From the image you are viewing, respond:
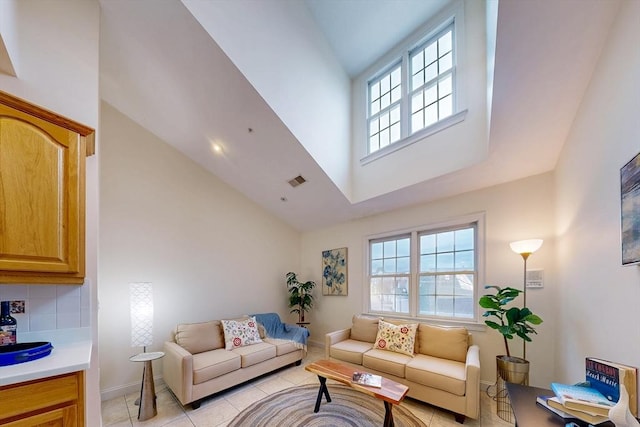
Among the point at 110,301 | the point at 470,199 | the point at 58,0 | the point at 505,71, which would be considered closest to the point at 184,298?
the point at 110,301

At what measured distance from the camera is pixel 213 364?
2.89 m

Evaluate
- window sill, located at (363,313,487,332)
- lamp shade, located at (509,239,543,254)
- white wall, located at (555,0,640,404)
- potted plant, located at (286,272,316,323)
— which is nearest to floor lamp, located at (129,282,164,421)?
potted plant, located at (286,272,316,323)

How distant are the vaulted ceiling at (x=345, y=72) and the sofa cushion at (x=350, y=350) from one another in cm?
194

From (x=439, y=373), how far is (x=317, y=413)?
1.26 meters

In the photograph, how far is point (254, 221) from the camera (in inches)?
185

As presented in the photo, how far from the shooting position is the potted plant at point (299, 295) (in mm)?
4875

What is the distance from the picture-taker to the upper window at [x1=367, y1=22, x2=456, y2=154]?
329cm

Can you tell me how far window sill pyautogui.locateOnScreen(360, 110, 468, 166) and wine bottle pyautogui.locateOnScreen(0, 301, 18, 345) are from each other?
12.2ft

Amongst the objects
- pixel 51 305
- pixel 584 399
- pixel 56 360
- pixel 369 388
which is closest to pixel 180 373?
pixel 51 305

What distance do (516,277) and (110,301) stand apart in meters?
4.60

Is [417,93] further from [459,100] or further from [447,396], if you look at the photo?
[447,396]

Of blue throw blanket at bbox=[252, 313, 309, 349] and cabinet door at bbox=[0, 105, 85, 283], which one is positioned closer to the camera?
cabinet door at bbox=[0, 105, 85, 283]

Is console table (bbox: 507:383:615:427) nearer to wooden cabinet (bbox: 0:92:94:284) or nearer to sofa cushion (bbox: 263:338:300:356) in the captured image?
wooden cabinet (bbox: 0:92:94:284)

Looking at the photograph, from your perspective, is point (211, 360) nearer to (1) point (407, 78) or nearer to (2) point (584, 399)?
(2) point (584, 399)
